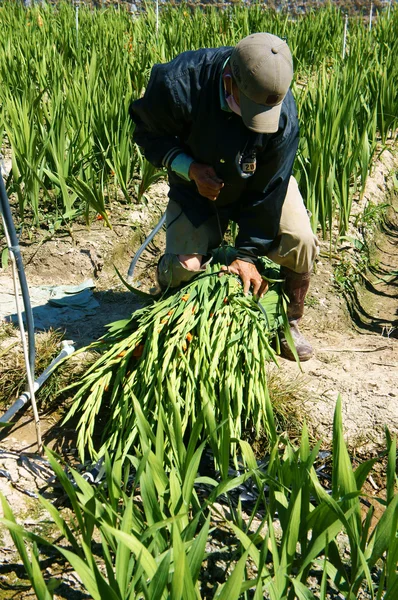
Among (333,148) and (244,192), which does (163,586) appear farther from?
(333,148)

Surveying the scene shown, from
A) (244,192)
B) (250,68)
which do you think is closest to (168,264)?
(244,192)

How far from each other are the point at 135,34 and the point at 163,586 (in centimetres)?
498

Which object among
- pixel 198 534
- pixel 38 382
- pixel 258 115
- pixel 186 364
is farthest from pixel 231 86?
pixel 198 534

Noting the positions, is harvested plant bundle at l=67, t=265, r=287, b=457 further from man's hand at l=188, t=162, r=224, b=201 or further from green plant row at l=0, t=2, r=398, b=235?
green plant row at l=0, t=2, r=398, b=235

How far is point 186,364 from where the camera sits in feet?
6.42

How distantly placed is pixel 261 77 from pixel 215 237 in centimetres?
68

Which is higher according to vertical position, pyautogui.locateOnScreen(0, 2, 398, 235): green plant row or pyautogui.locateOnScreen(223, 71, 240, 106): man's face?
pyautogui.locateOnScreen(223, 71, 240, 106): man's face

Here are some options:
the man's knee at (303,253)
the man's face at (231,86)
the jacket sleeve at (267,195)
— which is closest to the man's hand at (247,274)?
the jacket sleeve at (267,195)

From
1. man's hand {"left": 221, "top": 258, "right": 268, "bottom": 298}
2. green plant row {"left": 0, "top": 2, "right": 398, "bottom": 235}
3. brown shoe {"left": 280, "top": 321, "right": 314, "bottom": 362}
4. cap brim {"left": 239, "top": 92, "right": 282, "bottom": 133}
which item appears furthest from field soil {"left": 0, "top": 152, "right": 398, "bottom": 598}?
cap brim {"left": 239, "top": 92, "right": 282, "bottom": 133}

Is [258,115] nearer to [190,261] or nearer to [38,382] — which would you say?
[190,261]

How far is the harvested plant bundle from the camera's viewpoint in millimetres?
1939

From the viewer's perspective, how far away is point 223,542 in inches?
69.3

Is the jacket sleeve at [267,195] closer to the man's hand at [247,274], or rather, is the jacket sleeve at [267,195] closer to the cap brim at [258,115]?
the man's hand at [247,274]

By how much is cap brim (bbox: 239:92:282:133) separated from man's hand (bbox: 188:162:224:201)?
276mm
